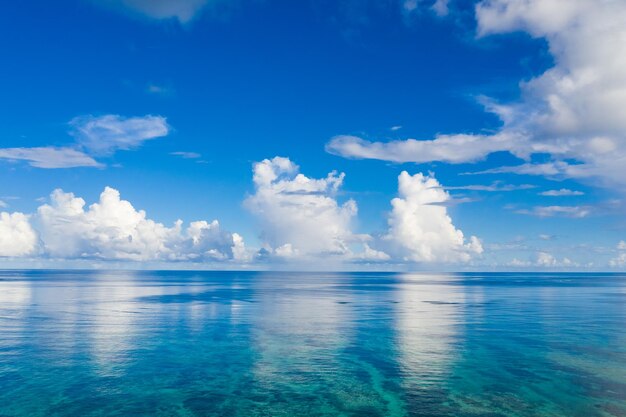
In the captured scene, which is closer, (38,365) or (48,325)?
(38,365)

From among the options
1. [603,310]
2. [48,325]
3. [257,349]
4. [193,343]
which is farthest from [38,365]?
[603,310]

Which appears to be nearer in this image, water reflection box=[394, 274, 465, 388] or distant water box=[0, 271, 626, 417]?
distant water box=[0, 271, 626, 417]

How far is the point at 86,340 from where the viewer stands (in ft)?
196

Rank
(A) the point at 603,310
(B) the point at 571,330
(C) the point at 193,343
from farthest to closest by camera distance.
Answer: (A) the point at 603,310 < (B) the point at 571,330 < (C) the point at 193,343

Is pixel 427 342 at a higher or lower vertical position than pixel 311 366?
higher

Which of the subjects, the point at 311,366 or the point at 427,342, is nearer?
the point at 311,366

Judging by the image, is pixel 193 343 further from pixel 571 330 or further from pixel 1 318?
pixel 571 330

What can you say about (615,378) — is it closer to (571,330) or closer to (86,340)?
(571,330)

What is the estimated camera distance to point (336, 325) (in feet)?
245

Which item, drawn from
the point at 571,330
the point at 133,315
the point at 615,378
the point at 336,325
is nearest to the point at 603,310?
the point at 571,330

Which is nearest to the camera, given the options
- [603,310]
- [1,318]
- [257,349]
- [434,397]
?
[434,397]

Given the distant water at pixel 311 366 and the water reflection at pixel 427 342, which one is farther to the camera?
the water reflection at pixel 427 342

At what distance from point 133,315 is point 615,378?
73835 mm

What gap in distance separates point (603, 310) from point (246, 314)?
7137 centimetres
